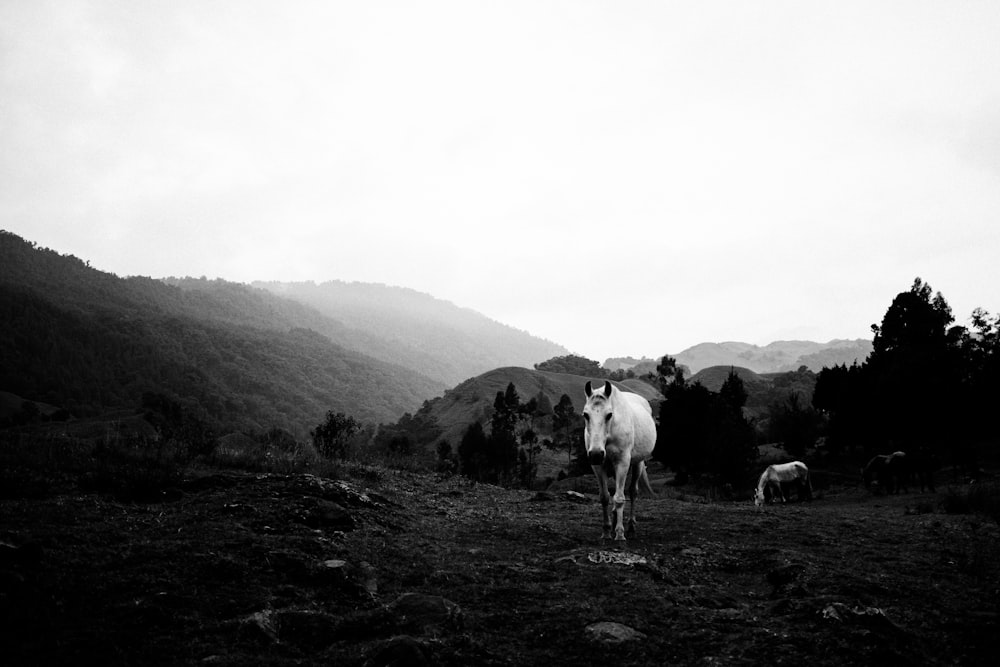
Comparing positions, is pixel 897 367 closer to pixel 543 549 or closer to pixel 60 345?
pixel 543 549

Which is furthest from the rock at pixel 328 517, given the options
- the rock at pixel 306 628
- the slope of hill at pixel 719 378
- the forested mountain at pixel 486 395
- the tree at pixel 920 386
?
the slope of hill at pixel 719 378

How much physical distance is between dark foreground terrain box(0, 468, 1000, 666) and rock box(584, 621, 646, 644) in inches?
0.8

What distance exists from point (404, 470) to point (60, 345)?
576 feet

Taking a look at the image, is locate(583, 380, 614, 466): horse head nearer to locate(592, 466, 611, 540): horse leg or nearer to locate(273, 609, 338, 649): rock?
locate(592, 466, 611, 540): horse leg

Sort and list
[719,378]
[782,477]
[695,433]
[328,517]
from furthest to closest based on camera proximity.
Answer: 1. [719,378]
2. [695,433]
3. [782,477]
4. [328,517]

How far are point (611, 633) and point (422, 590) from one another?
242 cm

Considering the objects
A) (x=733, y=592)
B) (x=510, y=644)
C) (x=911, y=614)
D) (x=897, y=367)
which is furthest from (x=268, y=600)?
(x=897, y=367)

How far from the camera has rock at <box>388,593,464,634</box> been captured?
5387 millimetres

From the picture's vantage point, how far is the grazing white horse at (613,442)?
1016cm

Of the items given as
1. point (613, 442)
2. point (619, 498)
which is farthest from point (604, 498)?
point (613, 442)

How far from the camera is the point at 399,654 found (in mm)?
4543

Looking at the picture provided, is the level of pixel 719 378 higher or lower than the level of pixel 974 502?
higher

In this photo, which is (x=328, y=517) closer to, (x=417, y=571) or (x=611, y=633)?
(x=417, y=571)

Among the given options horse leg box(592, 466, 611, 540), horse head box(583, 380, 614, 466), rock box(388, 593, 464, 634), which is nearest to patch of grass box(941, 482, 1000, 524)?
horse leg box(592, 466, 611, 540)
